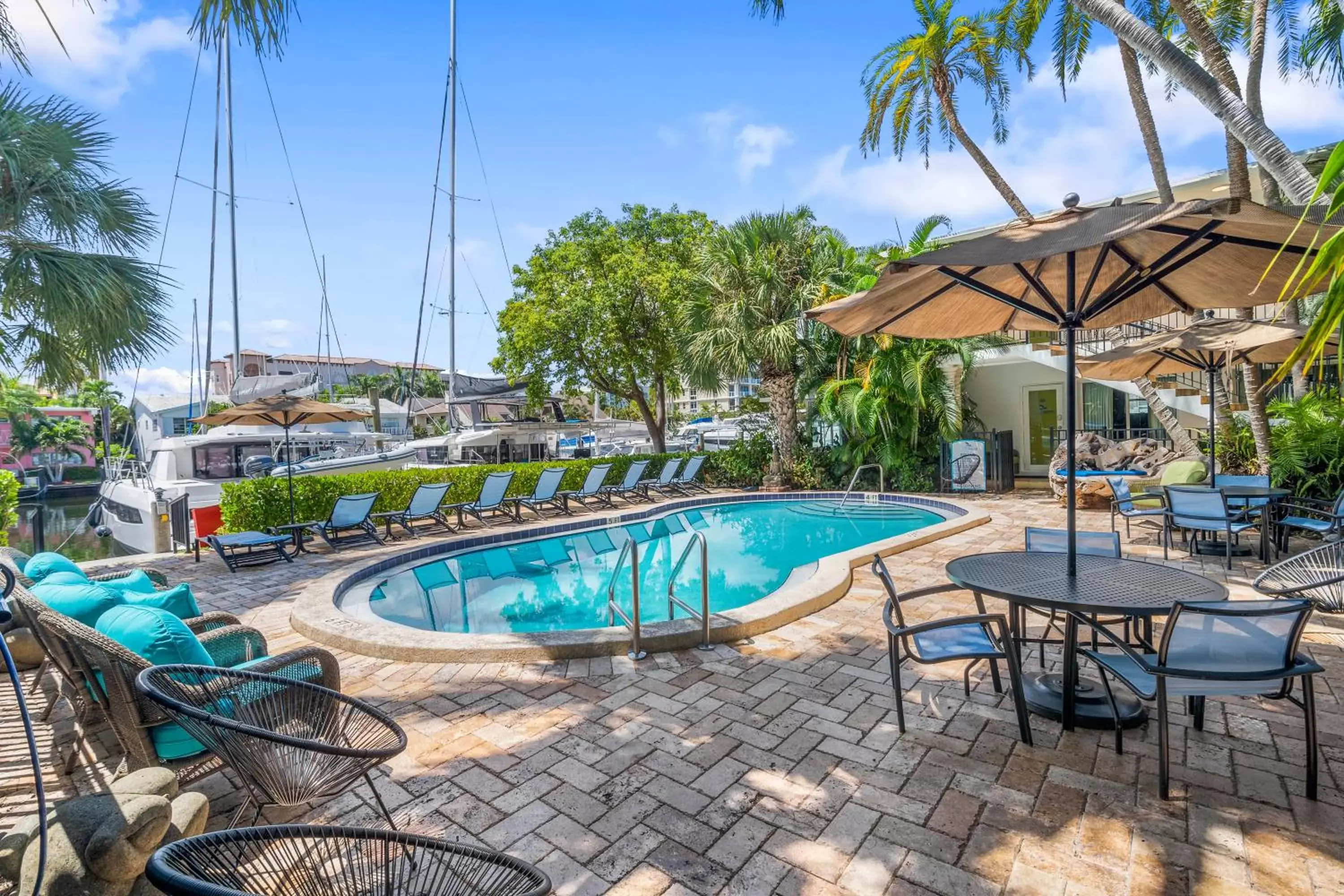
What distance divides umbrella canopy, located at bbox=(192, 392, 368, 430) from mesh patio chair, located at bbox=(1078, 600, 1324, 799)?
10.3m

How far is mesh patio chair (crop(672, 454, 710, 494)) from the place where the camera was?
613 inches

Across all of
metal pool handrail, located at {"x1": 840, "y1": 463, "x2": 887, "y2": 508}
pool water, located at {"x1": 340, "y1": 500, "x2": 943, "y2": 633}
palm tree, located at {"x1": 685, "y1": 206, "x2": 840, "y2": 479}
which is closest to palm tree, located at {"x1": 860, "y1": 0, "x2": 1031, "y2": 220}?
palm tree, located at {"x1": 685, "y1": 206, "x2": 840, "y2": 479}

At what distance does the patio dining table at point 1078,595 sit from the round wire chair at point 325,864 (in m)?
2.48

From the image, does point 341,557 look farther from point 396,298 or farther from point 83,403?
point 83,403

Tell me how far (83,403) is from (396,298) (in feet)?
148

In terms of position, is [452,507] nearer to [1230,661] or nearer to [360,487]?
[360,487]

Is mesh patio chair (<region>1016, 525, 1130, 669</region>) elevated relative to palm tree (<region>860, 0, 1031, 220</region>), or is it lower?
lower

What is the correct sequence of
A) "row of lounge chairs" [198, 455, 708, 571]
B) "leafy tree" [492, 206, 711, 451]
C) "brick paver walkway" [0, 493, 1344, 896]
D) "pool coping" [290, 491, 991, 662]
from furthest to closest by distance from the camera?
"leafy tree" [492, 206, 711, 451] → "row of lounge chairs" [198, 455, 708, 571] → "pool coping" [290, 491, 991, 662] → "brick paver walkway" [0, 493, 1344, 896]

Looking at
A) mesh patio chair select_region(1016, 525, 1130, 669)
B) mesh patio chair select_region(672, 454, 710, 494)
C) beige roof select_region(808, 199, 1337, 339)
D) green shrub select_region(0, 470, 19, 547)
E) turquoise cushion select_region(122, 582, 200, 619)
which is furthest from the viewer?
mesh patio chair select_region(672, 454, 710, 494)

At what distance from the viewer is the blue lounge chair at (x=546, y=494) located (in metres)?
12.4

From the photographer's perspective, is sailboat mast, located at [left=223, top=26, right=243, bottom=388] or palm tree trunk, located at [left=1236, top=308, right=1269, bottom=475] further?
sailboat mast, located at [left=223, top=26, right=243, bottom=388]

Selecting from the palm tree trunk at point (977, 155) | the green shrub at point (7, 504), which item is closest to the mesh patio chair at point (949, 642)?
the green shrub at point (7, 504)

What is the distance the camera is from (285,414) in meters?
9.59

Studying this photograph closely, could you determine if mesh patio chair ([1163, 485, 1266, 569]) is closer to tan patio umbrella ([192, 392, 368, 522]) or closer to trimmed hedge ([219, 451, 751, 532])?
trimmed hedge ([219, 451, 751, 532])
